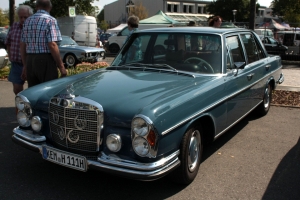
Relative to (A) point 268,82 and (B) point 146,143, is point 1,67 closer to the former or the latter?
(A) point 268,82

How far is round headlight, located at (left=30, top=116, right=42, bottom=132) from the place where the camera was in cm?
365

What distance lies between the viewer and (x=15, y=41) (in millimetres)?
5691

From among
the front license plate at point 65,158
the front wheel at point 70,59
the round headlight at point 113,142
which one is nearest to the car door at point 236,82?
the round headlight at point 113,142

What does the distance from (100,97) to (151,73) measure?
1.08 metres

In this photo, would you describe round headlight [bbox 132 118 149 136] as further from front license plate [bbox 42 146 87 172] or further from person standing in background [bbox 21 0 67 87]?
person standing in background [bbox 21 0 67 87]

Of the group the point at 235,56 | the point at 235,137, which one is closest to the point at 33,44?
the point at 235,56

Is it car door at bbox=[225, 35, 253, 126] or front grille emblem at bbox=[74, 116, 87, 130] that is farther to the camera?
car door at bbox=[225, 35, 253, 126]

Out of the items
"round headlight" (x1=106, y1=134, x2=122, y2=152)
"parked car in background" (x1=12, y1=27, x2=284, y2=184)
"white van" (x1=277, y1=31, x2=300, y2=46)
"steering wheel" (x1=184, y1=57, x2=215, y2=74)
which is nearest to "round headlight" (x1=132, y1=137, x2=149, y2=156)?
"parked car in background" (x1=12, y1=27, x2=284, y2=184)

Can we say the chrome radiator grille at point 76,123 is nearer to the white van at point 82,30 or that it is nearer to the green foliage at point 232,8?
the white van at point 82,30

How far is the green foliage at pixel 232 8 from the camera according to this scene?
5700 centimetres

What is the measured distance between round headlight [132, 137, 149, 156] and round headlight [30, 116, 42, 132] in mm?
1220

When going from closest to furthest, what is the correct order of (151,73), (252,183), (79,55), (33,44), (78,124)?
(78,124) < (252,183) < (151,73) < (33,44) < (79,55)

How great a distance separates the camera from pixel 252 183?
376 cm

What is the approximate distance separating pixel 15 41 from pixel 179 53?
9.62 feet
